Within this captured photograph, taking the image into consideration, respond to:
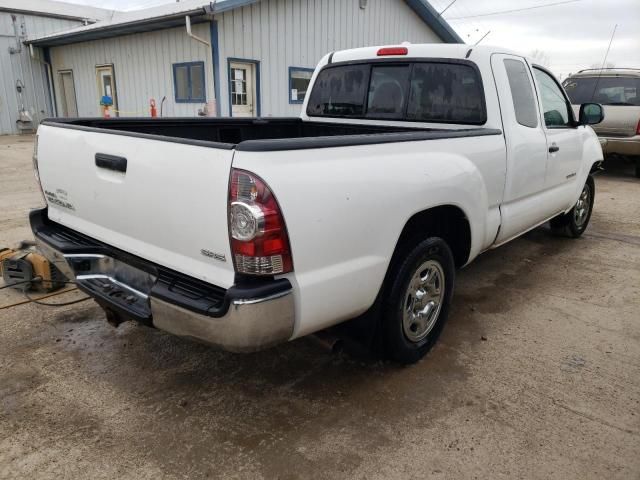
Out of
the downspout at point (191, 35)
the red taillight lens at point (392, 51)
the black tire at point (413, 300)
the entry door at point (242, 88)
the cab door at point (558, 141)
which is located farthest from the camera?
the entry door at point (242, 88)

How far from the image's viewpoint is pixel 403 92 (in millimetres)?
4051

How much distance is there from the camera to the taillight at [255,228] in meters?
2.02

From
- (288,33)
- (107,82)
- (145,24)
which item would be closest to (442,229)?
(145,24)

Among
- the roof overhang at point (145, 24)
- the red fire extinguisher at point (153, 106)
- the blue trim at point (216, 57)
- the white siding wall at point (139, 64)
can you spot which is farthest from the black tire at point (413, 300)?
the red fire extinguisher at point (153, 106)

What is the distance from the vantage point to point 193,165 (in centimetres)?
215

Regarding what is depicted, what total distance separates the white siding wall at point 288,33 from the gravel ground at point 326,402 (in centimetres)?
925

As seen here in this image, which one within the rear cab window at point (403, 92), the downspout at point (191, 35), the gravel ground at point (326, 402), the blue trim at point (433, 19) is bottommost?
the gravel ground at point (326, 402)

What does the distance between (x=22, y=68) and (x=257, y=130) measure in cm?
1576

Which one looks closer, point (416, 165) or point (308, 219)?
point (308, 219)

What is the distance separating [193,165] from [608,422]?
2.46 meters

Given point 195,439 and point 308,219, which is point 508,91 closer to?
point 308,219

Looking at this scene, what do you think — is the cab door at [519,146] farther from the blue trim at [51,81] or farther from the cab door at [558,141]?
the blue trim at [51,81]

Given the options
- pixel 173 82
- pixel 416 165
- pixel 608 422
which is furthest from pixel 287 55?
pixel 608 422

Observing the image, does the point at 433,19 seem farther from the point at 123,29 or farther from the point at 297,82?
the point at 123,29
